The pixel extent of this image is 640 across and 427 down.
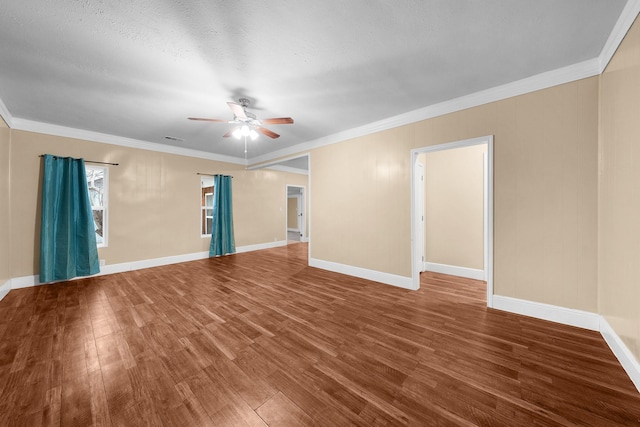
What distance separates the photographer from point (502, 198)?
274 centimetres

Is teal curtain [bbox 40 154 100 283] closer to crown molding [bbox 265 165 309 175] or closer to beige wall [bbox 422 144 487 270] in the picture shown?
crown molding [bbox 265 165 309 175]

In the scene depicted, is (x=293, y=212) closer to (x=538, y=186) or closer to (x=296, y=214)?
(x=296, y=214)

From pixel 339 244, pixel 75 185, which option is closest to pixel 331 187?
pixel 339 244

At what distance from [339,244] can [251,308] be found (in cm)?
209

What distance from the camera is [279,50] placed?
208 cm

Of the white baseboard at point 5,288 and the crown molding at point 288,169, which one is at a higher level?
the crown molding at point 288,169

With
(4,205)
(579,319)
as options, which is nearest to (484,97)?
(579,319)

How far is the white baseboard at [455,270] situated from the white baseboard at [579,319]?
1345mm

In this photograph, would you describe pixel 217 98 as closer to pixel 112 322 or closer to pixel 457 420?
pixel 112 322

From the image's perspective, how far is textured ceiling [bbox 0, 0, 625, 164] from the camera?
5.49ft

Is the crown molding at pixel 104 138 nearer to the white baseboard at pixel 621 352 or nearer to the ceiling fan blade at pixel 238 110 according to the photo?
the ceiling fan blade at pixel 238 110

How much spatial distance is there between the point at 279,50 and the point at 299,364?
2.66m

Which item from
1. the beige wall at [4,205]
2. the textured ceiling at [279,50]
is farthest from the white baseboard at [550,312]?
the beige wall at [4,205]

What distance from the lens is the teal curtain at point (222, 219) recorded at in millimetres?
5812
